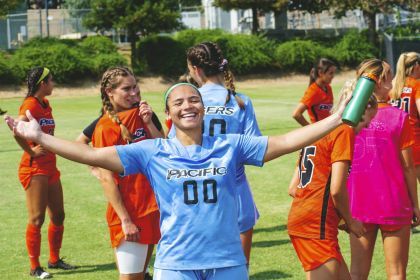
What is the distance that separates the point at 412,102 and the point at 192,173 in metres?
5.93

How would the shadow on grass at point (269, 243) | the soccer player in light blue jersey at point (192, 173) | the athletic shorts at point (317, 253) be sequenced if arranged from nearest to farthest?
the soccer player in light blue jersey at point (192, 173)
the athletic shorts at point (317, 253)
the shadow on grass at point (269, 243)

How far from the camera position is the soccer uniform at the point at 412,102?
32.4 feet

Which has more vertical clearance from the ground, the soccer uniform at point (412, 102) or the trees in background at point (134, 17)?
the trees in background at point (134, 17)

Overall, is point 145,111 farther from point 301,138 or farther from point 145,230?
point 301,138

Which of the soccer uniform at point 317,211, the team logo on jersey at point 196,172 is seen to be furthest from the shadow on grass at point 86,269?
the team logo on jersey at point 196,172

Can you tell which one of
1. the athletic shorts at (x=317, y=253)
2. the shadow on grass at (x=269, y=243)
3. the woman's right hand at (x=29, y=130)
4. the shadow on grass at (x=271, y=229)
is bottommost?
the shadow on grass at (x=269, y=243)

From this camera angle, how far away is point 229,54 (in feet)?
149

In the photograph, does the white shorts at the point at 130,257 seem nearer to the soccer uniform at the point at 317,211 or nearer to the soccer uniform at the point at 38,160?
the soccer uniform at the point at 317,211

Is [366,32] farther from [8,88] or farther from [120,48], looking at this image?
[8,88]

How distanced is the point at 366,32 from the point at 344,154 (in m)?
45.1

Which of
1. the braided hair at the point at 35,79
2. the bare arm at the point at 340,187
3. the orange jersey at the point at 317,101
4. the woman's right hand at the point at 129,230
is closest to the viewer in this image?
the bare arm at the point at 340,187

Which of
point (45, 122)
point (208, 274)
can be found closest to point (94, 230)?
point (45, 122)

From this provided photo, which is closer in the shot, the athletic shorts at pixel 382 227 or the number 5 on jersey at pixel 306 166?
the number 5 on jersey at pixel 306 166

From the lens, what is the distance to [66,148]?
4.62 metres
